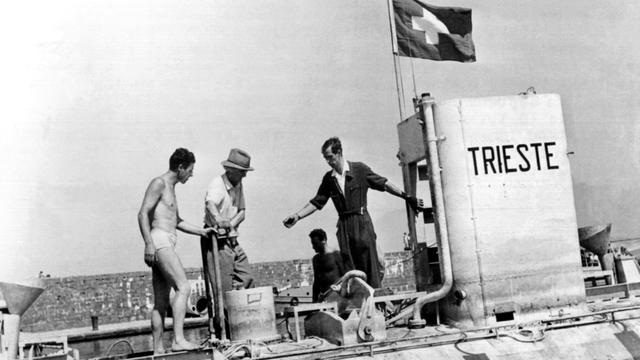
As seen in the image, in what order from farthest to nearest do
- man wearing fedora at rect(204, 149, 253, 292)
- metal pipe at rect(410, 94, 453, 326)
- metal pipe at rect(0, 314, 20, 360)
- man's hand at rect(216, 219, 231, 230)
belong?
metal pipe at rect(410, 94, 453, 326) → man wearing fedora at rect(204, 149, 253, 292) → man's hand at rect(216, 219, 231, 230) → metal pipe at rect(0, 314, 20, 360)

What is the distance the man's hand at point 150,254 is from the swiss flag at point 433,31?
4962 millimetres

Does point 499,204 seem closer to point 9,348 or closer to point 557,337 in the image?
point 557,337

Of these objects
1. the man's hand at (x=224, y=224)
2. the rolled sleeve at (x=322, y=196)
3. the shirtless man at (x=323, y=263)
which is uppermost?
the rolled sleeve at (x=322, y=196)

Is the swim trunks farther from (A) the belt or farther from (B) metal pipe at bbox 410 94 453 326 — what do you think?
(B) metal pipe at bbox 410 94 453 326

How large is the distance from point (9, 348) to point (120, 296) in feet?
96.2

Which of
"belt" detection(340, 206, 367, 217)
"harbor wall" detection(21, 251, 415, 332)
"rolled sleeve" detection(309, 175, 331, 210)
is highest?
"rolled sleeve" detection(309, 175, 331, 210)

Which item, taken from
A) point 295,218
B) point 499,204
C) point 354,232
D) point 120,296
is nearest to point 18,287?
point 295,218

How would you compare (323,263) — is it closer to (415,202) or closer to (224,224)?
(415,202)

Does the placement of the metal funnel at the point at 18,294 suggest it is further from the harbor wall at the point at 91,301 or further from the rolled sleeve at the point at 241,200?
the harbor wall at the point at 91,301

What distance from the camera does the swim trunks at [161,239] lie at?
8.30 metres

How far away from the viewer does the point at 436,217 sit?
31.3 ft

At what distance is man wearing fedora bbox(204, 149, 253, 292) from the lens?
30.2 feet

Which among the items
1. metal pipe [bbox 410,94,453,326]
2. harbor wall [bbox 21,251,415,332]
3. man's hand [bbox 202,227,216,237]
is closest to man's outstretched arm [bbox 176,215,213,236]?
man's hand [bbox 202,227,216,237]

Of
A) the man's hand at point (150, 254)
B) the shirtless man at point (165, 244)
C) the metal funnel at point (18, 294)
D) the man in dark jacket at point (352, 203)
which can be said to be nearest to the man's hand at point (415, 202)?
the man in dark jacket at point (352, 203)
